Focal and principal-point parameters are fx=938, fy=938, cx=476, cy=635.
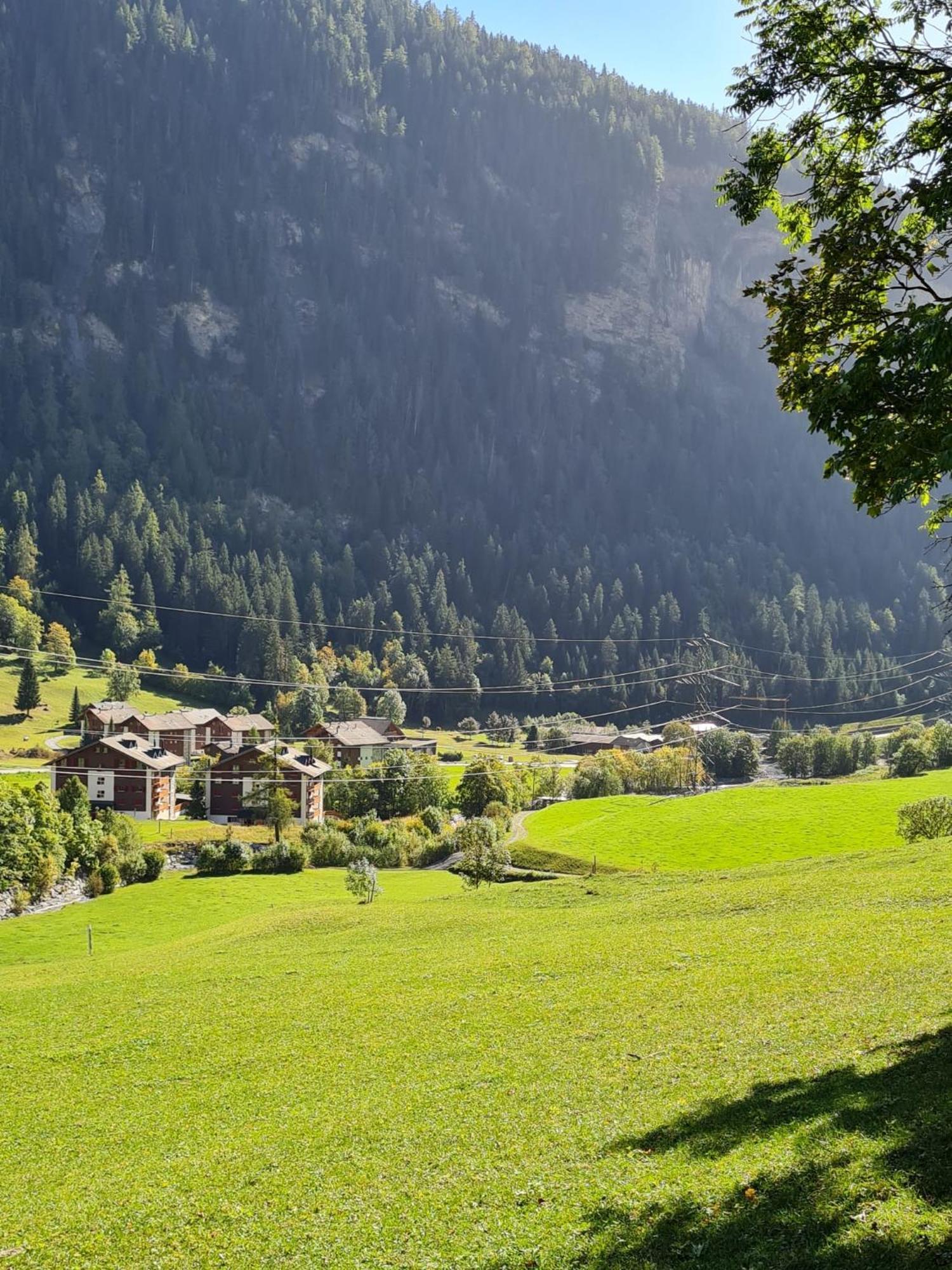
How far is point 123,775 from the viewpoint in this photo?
103m

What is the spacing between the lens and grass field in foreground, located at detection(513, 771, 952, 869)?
62.9 meters

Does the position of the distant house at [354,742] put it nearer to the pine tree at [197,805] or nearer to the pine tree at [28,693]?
the pine tree at [197,805]

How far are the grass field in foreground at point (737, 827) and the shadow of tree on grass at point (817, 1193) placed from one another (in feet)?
154

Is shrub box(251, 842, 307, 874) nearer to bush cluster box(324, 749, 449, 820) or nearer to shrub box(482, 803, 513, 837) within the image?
shrub box(482, 803, 513, 837)

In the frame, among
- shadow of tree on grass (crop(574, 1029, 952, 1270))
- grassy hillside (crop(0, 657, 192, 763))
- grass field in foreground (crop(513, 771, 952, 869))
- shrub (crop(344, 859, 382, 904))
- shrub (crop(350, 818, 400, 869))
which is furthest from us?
grassy hillside (crop(0, 657, 192, 763))

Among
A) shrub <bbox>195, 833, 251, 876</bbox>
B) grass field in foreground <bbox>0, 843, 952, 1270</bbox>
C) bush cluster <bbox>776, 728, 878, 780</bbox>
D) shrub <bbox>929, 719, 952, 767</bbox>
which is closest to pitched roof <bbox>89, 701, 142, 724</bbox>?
shrub <bbox>195, 833, 251, 876</bbox>

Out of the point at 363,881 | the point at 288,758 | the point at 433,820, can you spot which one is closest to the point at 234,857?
the point at 433,820

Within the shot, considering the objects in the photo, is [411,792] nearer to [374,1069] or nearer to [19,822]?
[19,822]

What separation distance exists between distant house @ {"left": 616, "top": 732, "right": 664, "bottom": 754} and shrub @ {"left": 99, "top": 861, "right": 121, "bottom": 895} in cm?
10057

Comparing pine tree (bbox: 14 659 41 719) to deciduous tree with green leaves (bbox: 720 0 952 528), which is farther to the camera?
pine tree (bbox: 14 659 41 719)

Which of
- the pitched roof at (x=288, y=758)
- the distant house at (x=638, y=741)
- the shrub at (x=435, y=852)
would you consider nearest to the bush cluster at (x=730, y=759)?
the distant house at (x=638, y=741)

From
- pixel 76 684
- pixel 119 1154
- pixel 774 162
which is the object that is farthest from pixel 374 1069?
pixel 76 684

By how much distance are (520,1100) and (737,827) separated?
56619 millimetres

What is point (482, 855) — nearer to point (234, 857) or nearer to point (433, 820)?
point (234, 857)
